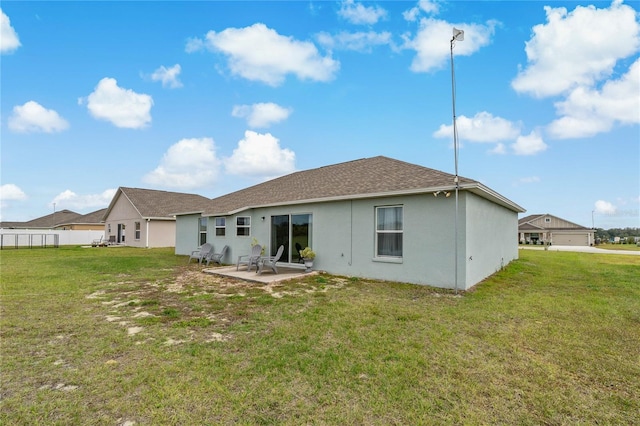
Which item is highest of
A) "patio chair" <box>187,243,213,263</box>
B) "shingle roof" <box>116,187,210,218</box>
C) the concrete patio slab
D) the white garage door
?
"shingle roof" <box>116,187,210,218</box>

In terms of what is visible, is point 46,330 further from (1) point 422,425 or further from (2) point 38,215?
(2) point 38,215

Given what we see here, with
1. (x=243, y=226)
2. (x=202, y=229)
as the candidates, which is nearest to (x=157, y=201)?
(x=202, y=229)

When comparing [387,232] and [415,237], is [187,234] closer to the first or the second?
[387,232]

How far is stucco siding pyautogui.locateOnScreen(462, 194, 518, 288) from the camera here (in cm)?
817

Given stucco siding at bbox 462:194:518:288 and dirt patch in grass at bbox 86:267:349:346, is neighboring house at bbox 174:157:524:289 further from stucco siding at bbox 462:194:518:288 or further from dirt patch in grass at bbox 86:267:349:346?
dirt patch in grass at bbox 86:267:349:346

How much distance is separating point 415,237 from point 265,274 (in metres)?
5.10

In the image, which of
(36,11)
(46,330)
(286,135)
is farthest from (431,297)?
(36,11)

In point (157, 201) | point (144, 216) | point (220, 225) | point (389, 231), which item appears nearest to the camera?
point (389, 231)

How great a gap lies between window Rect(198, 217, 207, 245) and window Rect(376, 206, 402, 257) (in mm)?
10197

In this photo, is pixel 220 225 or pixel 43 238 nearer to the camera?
pixel 220 225

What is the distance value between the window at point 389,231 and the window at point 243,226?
21.1 ft

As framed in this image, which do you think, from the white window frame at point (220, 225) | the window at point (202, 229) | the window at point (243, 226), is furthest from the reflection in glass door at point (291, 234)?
the window at point (202, 229)

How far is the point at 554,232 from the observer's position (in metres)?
47.3

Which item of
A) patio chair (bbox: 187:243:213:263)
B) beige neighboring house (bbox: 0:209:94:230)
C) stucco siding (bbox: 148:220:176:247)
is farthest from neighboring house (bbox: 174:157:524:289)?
beige neighboring house (bbox: 0:209:94:230)
